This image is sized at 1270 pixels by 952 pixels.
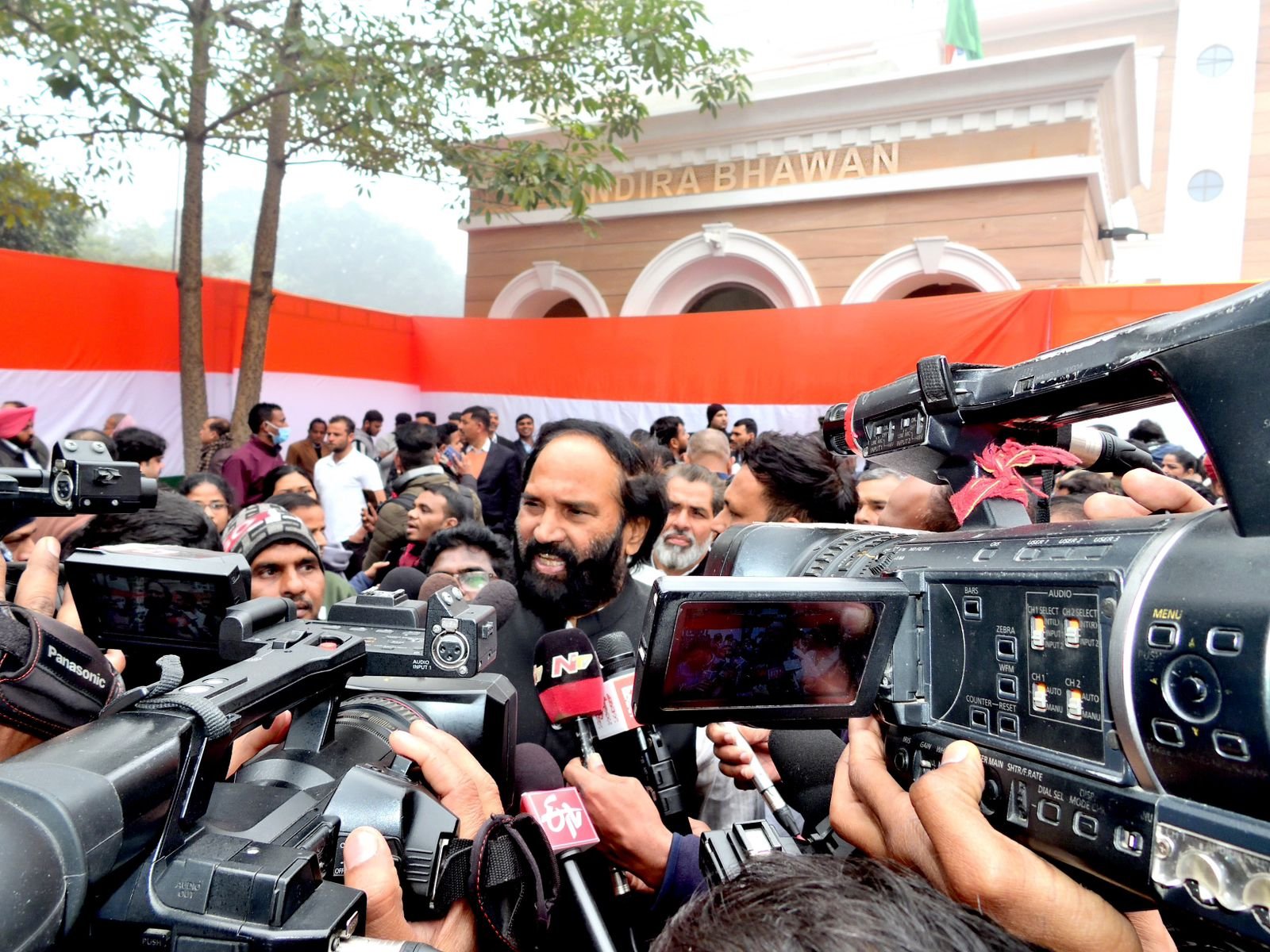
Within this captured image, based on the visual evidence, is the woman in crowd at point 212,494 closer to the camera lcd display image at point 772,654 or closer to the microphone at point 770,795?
the microphone at point 770,795

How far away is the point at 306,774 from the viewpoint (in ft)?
3.42

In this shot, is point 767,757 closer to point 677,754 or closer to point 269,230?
point 677,754

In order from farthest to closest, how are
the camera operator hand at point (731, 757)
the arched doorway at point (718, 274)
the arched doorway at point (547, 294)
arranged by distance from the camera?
the arched doorway at point (547, 294)
the arched doorway at point (718, 274)
the camera operator hand at point (731, 757)

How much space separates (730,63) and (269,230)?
15.6 feet

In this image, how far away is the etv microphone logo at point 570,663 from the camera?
57.2 inches

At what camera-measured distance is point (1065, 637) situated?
2.60ft

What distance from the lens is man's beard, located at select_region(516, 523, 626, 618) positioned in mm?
2117

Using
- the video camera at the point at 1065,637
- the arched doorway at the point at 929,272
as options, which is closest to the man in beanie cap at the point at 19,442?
the video camera at the point at 1065,637

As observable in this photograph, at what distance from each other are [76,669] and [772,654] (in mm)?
864

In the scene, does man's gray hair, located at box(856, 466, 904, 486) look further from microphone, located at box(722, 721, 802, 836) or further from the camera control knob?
the camera control knob

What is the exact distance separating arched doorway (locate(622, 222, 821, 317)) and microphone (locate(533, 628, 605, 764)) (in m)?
8.26

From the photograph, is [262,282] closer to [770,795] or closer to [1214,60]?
[770,795]

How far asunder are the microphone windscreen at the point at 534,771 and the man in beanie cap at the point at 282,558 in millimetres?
1215

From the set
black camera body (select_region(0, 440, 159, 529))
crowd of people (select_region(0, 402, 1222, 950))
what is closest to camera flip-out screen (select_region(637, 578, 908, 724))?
crowd of people (select_region(0, 402, 1222, 950))
